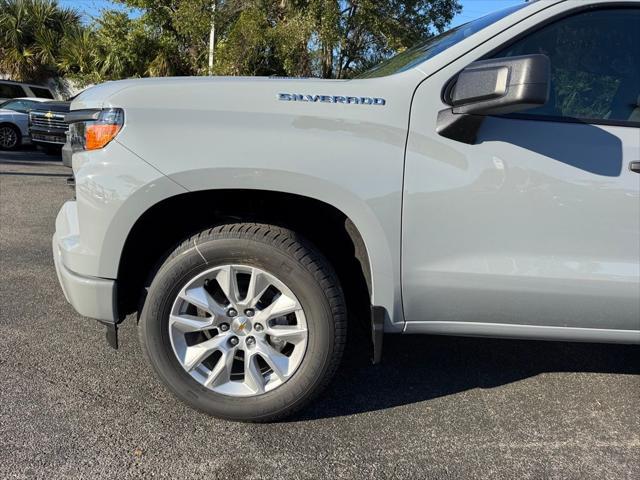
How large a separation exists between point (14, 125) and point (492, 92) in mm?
14000

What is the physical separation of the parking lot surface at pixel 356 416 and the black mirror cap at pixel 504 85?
4.96 feet

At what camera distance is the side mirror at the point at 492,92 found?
2.02m

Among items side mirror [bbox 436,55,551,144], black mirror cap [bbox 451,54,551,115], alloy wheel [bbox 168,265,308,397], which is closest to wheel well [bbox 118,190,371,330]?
alloy wheel [bbox 168,265,308,397]

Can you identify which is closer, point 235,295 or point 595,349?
point 235,295

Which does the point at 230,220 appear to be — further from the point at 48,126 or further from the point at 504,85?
the point at 48,126

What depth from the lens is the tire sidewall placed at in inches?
93.5

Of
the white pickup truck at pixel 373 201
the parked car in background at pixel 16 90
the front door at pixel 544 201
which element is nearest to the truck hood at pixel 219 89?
the white pickup truck at pixel 373 201

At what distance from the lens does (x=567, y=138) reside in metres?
2.32

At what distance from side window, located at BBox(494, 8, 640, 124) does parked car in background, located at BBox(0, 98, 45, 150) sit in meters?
13.4

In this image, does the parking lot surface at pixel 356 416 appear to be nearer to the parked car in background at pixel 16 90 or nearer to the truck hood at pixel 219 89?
the truck hood at pixel 219 89

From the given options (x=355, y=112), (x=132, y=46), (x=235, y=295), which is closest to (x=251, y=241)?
(x=235, y=295)

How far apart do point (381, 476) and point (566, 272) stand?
3.85 feet

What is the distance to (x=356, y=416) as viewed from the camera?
2703 millimetres

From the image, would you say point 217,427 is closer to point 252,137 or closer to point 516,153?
point 252,137
